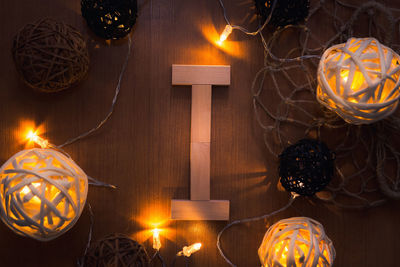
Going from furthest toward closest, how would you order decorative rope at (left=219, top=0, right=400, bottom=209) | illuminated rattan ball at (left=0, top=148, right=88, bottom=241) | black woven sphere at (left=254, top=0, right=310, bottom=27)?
1. decorative rope at (left=219, top=0, right=400, bottom=209)
2. black woven sphere at (left=254, top=0, right=310, bottom=27)
3. illuminated rattan ball at (left=0, top=148, right=88, bottom=241)

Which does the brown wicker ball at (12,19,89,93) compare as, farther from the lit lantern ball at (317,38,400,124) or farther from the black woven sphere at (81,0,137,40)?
the lit lantern ball at (317,38,400,124)

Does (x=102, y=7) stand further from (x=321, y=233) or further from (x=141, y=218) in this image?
(x=321, y=233)

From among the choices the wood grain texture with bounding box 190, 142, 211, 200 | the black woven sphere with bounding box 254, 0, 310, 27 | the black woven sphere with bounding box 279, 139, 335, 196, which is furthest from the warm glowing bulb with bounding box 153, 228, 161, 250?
the black woven sphere with bounding box 254, 0, 310, 27

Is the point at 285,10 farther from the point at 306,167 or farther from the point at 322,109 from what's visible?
the point at 306,167

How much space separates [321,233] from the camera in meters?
0.94

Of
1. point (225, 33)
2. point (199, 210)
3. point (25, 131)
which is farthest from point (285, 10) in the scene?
point (25, 131)

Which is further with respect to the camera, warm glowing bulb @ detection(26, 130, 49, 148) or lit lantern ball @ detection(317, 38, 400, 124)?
warm glowing bulb @ detection(26, 130, 49, 148)

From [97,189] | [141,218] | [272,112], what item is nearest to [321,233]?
[272,112]

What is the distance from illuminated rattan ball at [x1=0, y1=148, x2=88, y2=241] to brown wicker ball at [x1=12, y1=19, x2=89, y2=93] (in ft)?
0.68

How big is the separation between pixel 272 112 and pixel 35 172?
2.35 ft

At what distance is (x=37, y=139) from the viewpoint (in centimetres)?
101

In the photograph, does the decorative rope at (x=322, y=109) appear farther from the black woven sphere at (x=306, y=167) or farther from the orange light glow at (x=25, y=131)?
the orange light glow at (x=25, y=131)

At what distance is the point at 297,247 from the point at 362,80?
0.48 m

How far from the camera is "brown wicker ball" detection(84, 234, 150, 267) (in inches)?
35.4
